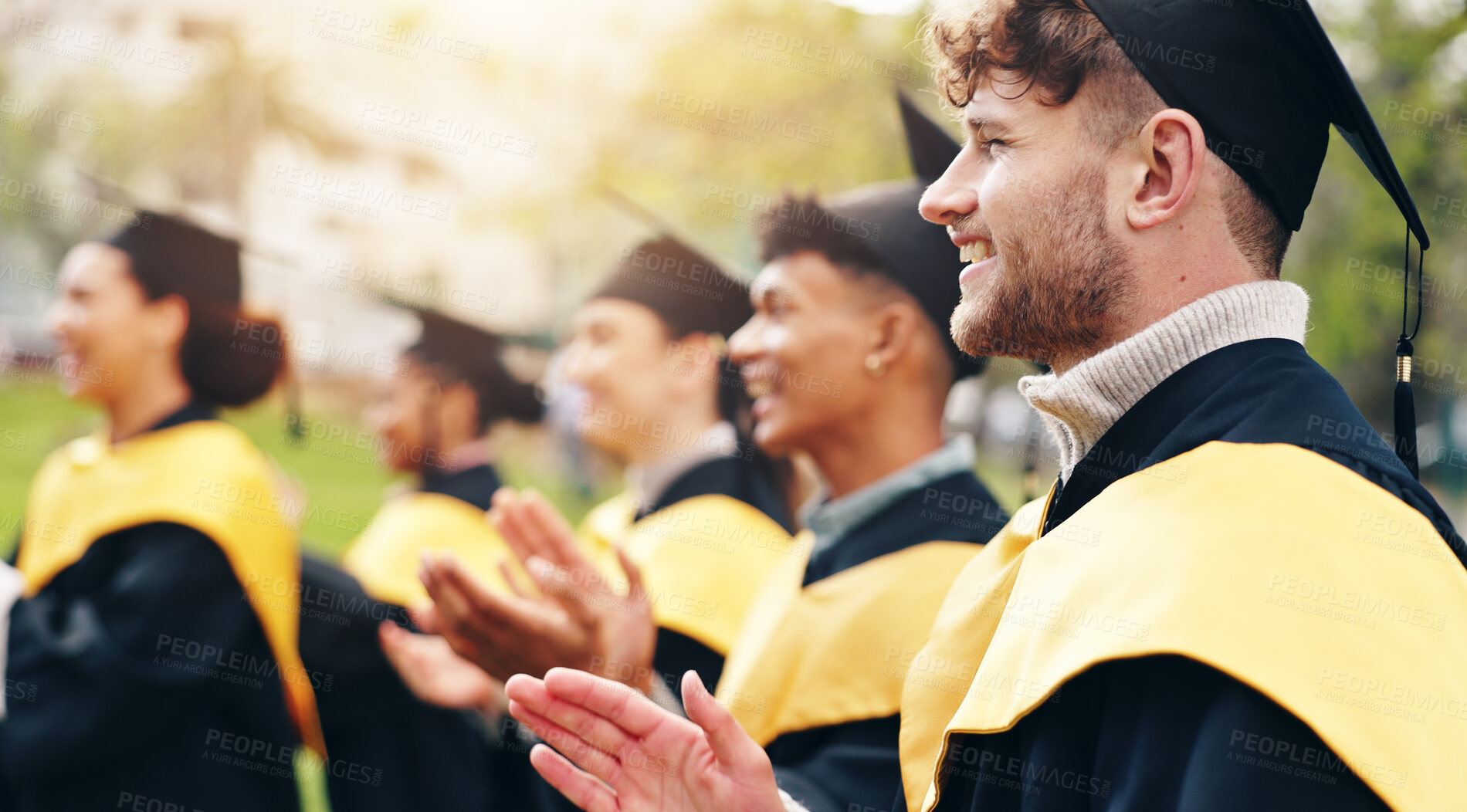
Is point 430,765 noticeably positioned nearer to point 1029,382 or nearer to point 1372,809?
point 1029,382

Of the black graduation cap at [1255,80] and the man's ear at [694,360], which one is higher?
the black graduation cap at [1255,80]

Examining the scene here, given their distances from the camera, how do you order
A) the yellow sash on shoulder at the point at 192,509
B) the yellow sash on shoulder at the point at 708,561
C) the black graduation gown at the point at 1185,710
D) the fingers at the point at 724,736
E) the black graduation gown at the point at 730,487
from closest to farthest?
the black graduation gown at the point at 1185,710
the fingers at the point at 724,736
the yellow sash on shoulder at the point at 708,561
the yellow sash on shoulder at the point at 192,509
the black graduation gown at the point at 730,487

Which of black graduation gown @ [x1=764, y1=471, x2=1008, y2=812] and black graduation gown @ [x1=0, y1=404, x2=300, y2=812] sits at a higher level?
black graduation gown @ [x1=764, y1=471, x2=1008, y2=812]

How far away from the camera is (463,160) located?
67.4 ft

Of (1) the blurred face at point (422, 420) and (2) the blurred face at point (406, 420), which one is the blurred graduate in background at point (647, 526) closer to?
(1) the blurred face at point (422, 420)

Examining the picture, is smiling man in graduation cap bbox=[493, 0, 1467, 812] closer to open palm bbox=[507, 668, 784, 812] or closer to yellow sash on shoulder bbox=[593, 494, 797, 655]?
open palm bbox=[507, 668, 784, 812]

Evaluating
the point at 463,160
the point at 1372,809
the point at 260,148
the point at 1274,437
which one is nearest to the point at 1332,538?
the point at 1274,437

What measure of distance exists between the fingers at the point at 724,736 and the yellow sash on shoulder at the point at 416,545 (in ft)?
10.2

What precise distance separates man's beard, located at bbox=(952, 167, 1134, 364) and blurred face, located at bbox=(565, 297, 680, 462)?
3.08m

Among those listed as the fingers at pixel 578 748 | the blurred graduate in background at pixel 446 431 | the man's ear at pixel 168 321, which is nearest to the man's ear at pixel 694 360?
the blurred graduate in background at pixel 446 431

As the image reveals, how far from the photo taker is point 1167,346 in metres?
1.44

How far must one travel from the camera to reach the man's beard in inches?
57.5

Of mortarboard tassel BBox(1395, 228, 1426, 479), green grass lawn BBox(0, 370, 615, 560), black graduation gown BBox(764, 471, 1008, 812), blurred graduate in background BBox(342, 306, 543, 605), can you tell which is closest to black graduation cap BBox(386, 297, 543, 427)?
blurred graduate in background BBox(342, 306, 543, 605)

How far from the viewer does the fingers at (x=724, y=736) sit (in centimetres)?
154
